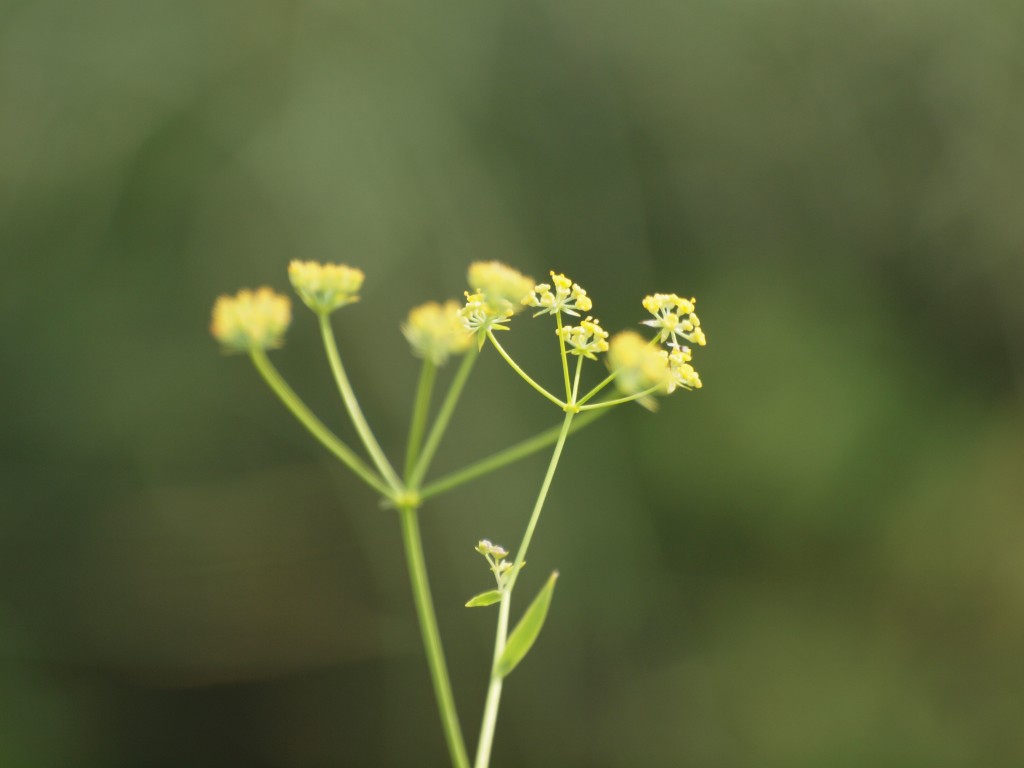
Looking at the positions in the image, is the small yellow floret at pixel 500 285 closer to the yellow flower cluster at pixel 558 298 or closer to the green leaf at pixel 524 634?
the yellow flower cluster at pixel 558 298

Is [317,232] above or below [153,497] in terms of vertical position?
above

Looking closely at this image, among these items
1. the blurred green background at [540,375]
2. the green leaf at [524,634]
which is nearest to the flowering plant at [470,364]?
the green leaf at [524,634]

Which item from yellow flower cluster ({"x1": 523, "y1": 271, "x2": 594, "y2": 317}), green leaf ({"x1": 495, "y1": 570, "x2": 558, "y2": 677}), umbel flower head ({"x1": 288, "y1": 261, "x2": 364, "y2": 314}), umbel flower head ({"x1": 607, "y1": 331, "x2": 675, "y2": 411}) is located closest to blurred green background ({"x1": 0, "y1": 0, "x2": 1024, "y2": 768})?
yellow flower cluster ({"x1": 523, "y1": 271, "x2": 594, "y2": 317})

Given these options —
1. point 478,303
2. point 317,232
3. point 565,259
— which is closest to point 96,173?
point 317,232

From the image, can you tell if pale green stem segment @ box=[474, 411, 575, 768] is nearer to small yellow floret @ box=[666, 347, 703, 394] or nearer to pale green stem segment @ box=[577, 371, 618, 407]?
pale green stem segment @ box=[577, 371, 618, 407]

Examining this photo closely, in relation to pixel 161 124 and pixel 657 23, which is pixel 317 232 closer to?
pixel 161 124

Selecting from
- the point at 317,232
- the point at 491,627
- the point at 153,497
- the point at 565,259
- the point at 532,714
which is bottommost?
the point at 532,714
